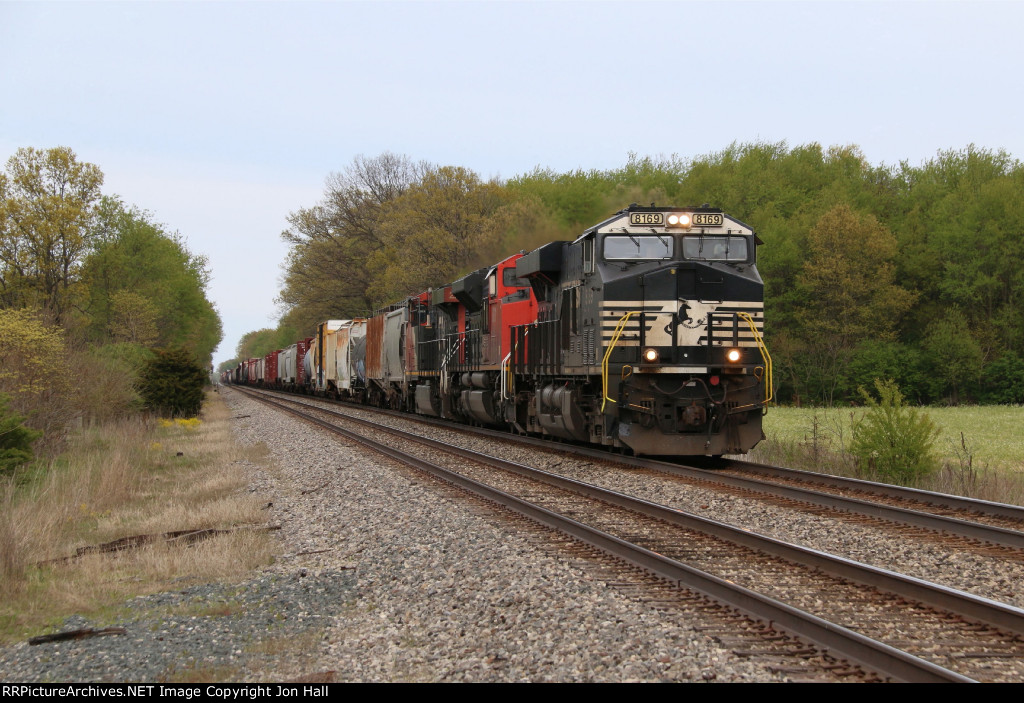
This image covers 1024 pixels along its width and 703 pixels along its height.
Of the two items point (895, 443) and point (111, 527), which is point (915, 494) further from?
point (111, 527)

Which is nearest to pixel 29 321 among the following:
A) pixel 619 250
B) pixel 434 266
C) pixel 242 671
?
pixel 619 250

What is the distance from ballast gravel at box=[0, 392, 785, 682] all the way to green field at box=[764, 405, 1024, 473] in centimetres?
775

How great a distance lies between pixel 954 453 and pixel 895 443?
4643 mm

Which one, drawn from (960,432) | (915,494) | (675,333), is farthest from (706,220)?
(960,432)

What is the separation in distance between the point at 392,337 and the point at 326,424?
6558mm

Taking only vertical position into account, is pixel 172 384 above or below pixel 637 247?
below

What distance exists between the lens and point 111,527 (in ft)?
30.7

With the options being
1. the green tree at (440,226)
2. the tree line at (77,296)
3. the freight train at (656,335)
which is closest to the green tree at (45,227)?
the tree line at (77,296)

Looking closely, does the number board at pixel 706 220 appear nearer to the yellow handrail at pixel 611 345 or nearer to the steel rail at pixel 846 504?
the yellow handrail at pixel 611 345

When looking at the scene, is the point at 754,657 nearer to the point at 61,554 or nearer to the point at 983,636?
the point at 983,636

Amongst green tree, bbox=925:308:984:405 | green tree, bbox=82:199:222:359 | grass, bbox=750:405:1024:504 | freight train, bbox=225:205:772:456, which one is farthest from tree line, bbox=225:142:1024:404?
freight train, bbox=225:205:772:456

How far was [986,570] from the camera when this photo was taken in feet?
20.8

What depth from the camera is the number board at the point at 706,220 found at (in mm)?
12628

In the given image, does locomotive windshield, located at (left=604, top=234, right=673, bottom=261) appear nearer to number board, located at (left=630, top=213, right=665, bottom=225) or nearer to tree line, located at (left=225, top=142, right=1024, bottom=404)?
number board, located at (left=630, top=213, right=665, bottom=225)
